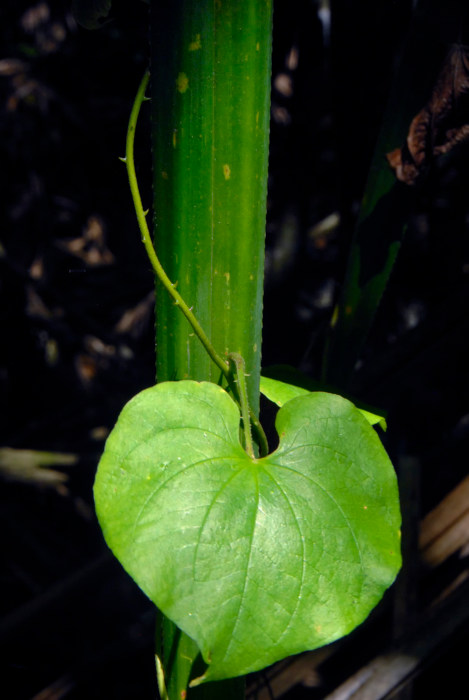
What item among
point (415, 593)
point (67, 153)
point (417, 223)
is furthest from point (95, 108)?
point (415, 593)

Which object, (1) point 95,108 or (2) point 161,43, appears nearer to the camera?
(2) point 161,43

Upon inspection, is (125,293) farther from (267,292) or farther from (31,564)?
(31,564)

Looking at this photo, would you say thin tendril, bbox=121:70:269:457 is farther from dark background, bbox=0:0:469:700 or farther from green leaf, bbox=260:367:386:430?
dark background, bbox=0:0:469:700

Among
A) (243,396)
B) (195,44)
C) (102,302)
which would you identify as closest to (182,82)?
(195,44)

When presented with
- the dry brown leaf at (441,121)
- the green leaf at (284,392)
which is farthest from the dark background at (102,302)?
the green leaf at (284,392)

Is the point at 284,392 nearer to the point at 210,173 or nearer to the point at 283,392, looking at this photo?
the point at 283,392

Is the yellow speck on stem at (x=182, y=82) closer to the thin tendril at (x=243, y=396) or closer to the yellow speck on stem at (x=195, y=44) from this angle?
the yellow speck on stem at (x=195, y=44)
